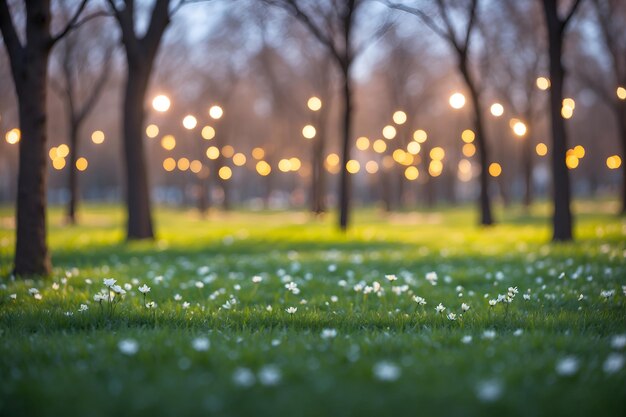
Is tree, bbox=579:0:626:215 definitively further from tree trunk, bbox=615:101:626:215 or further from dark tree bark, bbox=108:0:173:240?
dark tree bark, bbox=108:0:173:240

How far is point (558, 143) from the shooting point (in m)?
12.5

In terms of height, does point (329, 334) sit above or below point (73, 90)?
below

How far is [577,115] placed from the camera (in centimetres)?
4834

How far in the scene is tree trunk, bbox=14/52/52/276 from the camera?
7848mm

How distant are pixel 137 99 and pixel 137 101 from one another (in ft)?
0.19

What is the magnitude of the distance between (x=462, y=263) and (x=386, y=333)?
5.82 meters

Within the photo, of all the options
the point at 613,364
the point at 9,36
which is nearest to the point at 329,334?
the point at 613,364

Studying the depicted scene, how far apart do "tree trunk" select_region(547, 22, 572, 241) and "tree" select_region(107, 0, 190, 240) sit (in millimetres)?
9525

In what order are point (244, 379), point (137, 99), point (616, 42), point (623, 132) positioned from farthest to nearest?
1. point (623, 132)
2. point (616, 42)
3. point (137, 99)
4. point (244, 379)

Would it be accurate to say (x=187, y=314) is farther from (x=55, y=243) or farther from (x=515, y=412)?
(x=55, y=243)

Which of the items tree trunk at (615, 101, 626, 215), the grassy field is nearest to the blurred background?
tree trunk at (615, 101, 626, 215)

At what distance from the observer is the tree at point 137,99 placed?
13.4 metres

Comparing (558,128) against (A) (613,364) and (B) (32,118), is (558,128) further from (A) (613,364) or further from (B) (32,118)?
(B) (32,118)

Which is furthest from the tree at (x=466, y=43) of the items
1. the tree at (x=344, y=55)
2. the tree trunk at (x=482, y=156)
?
the tree at (x=344, y=55)
